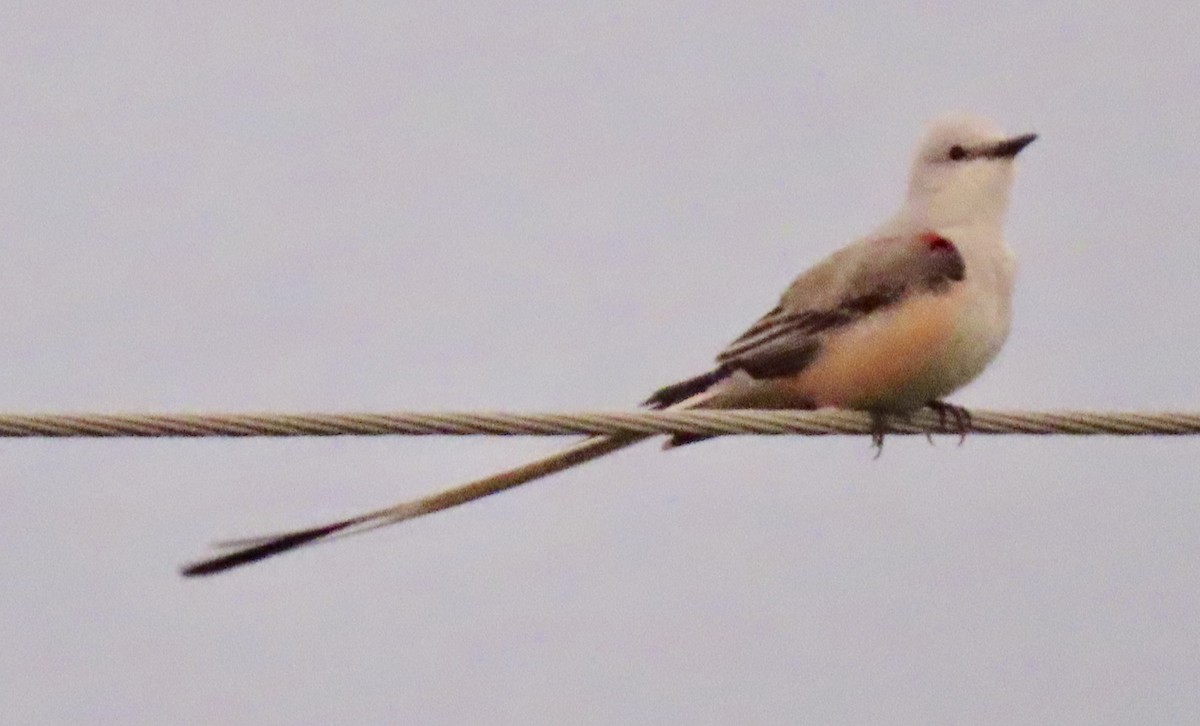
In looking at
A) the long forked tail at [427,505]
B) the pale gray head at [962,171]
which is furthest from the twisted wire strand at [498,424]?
the pale gray head at [962,171]

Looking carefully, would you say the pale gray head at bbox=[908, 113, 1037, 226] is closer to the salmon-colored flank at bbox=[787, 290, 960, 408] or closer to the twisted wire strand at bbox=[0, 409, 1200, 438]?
the salmon-colored flank at bbox=[787, 290, 960, 408]

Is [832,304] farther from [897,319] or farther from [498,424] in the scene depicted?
[498,424]

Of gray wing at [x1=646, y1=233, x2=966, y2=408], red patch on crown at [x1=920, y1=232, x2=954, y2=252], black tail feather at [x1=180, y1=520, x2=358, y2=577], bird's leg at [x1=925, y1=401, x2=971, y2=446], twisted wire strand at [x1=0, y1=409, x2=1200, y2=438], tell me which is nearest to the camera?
twisted wire strand at [x1=0, y1=409, x2=1200, y2=438]

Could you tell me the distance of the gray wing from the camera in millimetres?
7398

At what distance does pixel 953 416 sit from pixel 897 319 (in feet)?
1.41

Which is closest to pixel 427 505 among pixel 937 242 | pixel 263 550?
pixel 263 550

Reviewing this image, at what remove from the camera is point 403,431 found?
5414mm

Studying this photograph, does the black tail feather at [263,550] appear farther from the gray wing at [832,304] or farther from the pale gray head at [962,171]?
the pale gray head at [962,171]

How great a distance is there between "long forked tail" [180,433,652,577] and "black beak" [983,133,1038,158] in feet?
6.77

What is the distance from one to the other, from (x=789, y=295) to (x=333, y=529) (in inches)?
81.6

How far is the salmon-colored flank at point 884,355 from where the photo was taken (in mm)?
7180

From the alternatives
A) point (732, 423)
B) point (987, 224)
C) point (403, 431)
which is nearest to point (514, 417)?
point (403, 431)

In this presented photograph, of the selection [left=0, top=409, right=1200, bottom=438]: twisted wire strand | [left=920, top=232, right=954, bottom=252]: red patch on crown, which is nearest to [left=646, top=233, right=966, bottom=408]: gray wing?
[left=920, top=232, right=954, bottom=252]: red patch on crown

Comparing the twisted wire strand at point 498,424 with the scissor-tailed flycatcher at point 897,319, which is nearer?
the twisted wire strand at point 498,424
